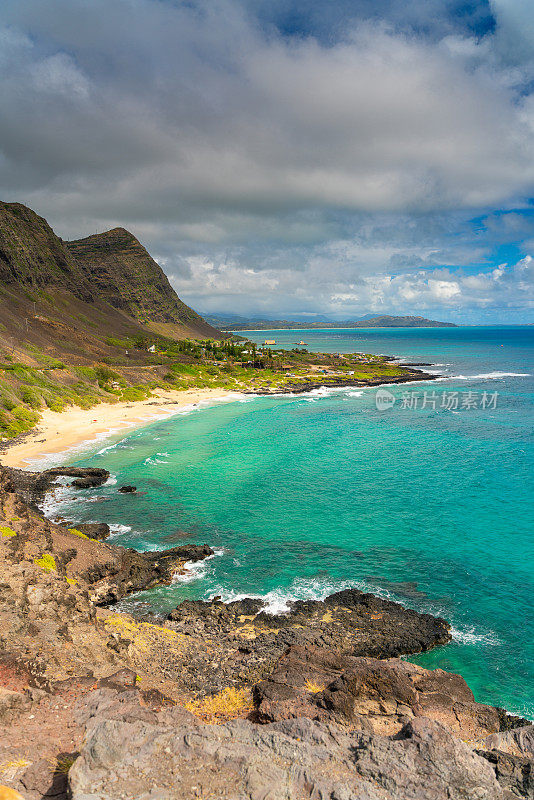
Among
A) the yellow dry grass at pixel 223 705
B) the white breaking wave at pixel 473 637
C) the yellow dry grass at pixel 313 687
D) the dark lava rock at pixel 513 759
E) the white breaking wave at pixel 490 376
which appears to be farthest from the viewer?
the white breaking wave at pixel 490 376

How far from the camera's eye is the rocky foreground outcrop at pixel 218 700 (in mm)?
8516

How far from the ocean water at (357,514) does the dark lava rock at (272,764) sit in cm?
1066

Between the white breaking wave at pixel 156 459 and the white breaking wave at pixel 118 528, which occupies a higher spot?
the white breaking wave at pixel 156 459

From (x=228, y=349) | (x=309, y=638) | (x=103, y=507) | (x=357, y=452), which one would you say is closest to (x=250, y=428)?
(x=357, y=452)

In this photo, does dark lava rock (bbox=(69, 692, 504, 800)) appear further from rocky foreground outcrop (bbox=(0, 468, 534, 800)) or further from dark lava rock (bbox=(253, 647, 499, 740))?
dark lava rock (bbox=(253, 647, 499, 740))

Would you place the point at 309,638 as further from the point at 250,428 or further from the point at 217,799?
the point at 250,428

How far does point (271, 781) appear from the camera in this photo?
332 inches

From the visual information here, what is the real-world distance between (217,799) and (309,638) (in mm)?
12489

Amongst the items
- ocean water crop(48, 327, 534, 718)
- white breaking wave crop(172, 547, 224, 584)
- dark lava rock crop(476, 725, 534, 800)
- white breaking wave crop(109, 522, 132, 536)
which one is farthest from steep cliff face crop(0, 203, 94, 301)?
dark lava rock crop(476, 725, 534, 800)

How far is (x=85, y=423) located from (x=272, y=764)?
64.8 m

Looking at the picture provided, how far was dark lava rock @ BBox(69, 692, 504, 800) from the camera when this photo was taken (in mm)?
8125

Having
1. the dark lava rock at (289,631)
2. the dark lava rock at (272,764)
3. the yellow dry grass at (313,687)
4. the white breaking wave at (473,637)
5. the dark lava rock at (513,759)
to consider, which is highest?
the dark lava rock at (272,764)

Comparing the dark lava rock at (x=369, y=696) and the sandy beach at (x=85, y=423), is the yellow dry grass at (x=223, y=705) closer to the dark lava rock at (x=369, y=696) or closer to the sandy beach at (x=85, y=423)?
the dark lava rock at (x=369, y=696)

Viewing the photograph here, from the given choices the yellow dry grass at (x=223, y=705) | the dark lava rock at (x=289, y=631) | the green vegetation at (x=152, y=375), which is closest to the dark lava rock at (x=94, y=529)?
the dark lava rock at (x=289, y=631)
